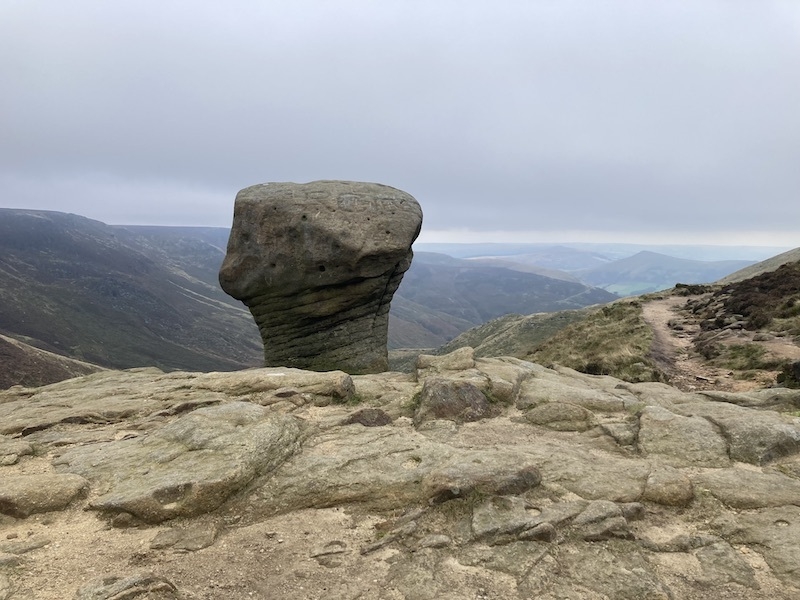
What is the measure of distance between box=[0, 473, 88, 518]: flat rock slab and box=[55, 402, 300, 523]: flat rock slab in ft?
1.48

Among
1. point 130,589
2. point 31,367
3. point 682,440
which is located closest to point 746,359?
point 682,440

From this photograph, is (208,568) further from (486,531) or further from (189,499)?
(486,531)

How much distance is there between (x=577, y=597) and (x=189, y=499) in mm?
7510

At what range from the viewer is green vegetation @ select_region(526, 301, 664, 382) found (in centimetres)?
3094

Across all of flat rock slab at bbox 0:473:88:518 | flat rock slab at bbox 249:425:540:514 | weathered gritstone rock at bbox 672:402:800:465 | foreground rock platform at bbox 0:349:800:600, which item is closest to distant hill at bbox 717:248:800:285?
weathered gritstone rock at bbox 672:402:800:465

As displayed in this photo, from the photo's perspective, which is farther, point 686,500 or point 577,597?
point 686,500

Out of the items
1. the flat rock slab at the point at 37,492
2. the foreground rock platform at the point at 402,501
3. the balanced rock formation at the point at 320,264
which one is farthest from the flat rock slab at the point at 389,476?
the balanced rock formation at the point at 320,264

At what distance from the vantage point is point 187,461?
10.9 meters

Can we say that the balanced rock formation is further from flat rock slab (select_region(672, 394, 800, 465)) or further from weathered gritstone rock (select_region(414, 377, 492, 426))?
flat rock slab (select_region(672, 394, 800, 465))

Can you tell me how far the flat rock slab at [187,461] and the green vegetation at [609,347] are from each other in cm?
1840

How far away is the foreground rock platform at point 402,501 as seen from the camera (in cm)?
796

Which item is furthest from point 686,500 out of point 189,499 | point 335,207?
point 335,207

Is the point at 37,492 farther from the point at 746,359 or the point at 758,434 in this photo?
the point at 746,359

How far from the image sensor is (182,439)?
1193 cm
